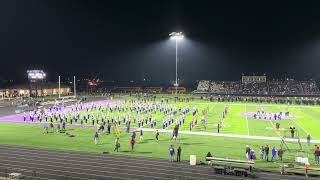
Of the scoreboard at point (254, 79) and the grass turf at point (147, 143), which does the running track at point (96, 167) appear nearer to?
the grass turf at point (147, 143)

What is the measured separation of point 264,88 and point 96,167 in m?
70.8

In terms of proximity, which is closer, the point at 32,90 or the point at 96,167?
the point at 96,167

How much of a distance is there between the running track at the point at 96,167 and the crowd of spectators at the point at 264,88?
5961cm

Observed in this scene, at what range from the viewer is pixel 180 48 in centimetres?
8862

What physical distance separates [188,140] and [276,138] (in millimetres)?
7379

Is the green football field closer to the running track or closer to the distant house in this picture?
the running track

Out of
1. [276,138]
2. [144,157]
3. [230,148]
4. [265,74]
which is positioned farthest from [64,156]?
[265,74]

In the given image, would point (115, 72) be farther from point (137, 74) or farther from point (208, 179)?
point (208, 179)

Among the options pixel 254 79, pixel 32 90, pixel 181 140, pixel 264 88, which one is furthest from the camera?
pixel 254 79

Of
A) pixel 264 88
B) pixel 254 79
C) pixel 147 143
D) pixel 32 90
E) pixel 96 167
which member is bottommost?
pixel 96 167

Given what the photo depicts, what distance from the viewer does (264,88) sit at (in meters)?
83.1

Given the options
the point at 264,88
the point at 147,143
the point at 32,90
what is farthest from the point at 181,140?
the point at 264,88

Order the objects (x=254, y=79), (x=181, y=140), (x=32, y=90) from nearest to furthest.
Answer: (x=181, y=140) < (x=32, y=90) < (x=254, y=79)

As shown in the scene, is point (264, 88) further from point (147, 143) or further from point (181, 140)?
point (147, 143)
